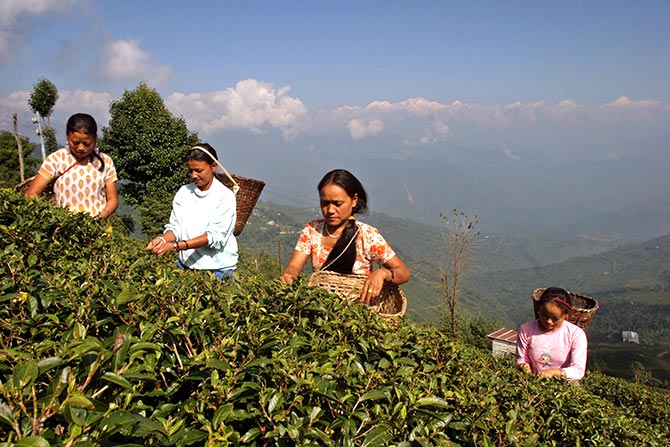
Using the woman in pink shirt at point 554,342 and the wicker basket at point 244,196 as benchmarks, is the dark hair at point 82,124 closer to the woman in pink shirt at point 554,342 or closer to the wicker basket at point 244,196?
the wicker basket at point 244,196

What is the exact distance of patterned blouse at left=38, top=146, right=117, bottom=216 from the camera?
429 centimetres

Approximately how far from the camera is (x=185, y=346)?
5.20ft

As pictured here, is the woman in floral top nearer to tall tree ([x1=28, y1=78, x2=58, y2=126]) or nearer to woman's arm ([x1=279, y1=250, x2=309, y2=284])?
woman's arm ([x1=279, y1=250, x2=309, y2=284])

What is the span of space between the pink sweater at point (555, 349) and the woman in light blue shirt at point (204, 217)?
2995 millimetres

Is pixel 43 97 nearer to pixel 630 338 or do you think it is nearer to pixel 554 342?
pixel 554 342

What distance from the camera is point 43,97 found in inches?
1093

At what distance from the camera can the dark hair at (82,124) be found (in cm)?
416

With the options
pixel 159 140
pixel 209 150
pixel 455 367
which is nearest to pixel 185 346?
pixel 455 367

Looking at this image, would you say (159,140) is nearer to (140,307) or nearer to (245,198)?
(245,198)

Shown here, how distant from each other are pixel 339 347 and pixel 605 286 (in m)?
216

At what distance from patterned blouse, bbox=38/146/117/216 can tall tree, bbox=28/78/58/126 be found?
28.6 meters

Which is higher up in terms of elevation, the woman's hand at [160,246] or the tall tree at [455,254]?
the woman's hand at [160,246]

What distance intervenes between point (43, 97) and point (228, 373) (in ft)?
108

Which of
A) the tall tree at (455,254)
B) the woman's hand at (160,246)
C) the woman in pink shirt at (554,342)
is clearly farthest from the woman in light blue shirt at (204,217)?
the tall tree at (455,254)
